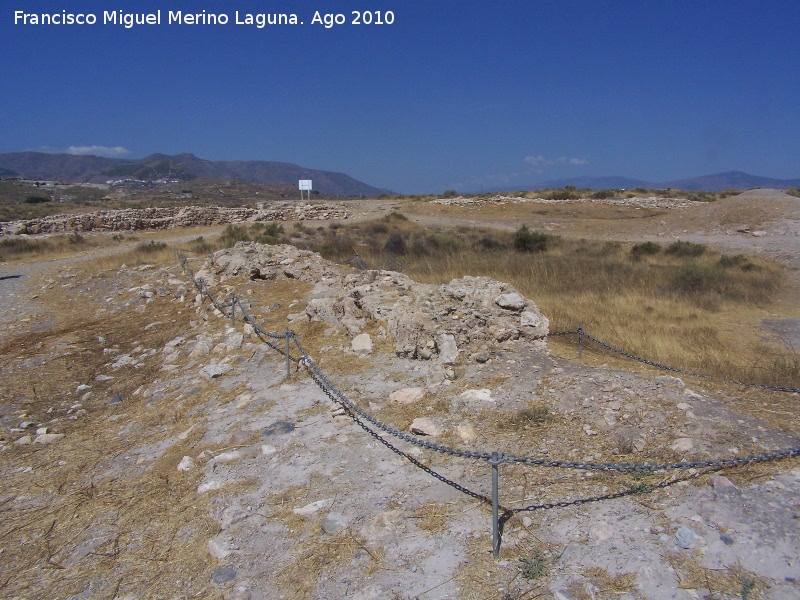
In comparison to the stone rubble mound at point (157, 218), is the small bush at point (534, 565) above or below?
below

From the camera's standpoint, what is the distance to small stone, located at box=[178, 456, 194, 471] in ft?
14.1

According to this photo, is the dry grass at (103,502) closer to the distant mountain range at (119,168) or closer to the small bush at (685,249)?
the small bush at (685,249)

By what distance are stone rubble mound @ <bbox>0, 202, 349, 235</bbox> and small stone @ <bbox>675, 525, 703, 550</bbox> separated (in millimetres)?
28082

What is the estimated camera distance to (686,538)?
2.92 metres

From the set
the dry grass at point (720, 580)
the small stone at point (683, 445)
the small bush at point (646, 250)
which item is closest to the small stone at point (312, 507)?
the dry grass at point (720, 580)

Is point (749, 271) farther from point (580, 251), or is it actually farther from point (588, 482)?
point (588, 482)

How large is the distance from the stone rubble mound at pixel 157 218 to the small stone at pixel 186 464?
25.2 metres

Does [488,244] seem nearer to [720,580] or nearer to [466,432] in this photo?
[466,432]

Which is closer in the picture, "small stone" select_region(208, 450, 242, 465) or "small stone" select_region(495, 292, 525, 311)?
"small stone" select_region(208, 450, 242, 465)

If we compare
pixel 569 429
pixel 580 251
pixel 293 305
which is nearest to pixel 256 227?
pixel 580 251

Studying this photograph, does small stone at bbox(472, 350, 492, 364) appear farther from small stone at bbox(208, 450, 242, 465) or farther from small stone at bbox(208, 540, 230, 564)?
small stone at bbox(208, 540, 230, 564)

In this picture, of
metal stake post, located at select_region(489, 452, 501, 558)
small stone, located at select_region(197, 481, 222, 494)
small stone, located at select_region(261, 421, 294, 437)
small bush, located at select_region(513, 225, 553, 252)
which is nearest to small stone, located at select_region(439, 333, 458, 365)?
small stone, located at select_region(261, 421, 294, 437)

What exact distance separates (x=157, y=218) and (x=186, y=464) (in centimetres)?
2610

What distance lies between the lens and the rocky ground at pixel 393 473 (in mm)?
2924
